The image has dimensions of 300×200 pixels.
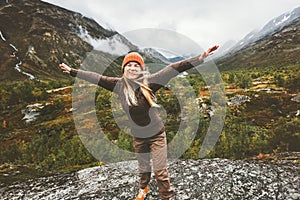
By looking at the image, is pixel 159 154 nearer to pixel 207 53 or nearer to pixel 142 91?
Result: pixel 142 91

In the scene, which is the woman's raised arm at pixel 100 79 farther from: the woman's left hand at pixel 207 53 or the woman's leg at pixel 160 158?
the woman's left hand at pixel 207 53

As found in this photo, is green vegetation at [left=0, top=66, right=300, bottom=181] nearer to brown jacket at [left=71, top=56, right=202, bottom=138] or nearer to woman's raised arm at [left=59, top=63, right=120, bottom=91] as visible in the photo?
brown jacket at [left=71, top=56, right=202, bottom=138]

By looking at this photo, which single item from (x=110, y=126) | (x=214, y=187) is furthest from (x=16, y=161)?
(x=214, y=187)

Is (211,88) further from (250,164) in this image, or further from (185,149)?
(250,164)

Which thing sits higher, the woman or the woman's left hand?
the woman's left hand

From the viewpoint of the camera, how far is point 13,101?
46938 mm

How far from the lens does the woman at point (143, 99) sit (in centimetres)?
599

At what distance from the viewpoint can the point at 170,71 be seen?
588cm

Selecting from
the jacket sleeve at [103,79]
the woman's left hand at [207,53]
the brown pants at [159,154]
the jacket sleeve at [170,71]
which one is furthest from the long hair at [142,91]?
the woman's left hand at [207,53]

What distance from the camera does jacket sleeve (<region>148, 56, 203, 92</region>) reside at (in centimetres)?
562

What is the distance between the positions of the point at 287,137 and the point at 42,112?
112 ft

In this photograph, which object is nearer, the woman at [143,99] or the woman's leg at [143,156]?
the woman at [143,99]

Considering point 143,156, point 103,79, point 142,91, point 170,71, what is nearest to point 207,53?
point 170,71

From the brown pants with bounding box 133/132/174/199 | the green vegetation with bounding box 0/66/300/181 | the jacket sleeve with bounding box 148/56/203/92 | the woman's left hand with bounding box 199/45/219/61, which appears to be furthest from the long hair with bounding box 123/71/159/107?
the green vegetation with bounding box 0/66/300/181
